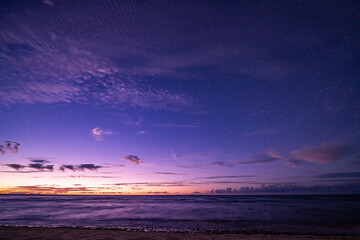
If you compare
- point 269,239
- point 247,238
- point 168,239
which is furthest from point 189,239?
point 269,239

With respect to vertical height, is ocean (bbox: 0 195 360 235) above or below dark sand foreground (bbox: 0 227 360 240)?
below

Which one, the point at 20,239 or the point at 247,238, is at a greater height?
the point at 20,239

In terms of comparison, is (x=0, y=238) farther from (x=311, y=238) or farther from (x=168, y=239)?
(x=311, y=238)

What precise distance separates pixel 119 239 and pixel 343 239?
1520 centimetres

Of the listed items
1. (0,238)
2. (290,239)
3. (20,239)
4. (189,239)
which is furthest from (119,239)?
(290,239)

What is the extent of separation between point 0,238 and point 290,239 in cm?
1924

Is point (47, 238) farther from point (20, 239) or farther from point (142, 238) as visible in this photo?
point (142, 238)

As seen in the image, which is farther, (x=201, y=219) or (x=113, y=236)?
(x=201, y=219)

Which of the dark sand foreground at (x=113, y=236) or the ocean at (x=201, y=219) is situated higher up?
the dark sand foreground at (x=113, y=236)

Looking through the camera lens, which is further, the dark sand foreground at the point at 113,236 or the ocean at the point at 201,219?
the ocean at the point at 201,219

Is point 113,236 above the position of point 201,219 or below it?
above

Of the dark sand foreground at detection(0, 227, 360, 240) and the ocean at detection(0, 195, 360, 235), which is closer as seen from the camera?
the dark sand foreground at detection(0, 227, 360, 240)

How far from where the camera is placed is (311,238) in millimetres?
14125

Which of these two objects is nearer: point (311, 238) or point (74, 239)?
point (74, 239)
